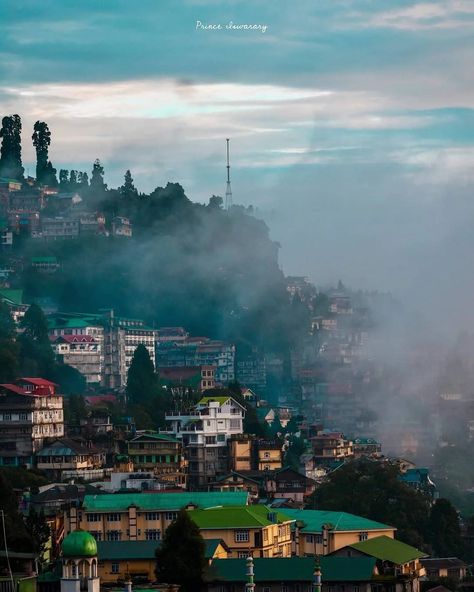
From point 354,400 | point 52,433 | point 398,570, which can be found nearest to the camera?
point 398,570

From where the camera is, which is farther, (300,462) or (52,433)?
(300,462)

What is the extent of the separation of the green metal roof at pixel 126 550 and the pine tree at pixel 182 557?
11.8 feet

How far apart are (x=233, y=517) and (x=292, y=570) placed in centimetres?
860

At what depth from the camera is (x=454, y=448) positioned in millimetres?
159250

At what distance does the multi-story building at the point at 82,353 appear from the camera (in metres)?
162

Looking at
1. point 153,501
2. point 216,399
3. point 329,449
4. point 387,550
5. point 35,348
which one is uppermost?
point 35,348

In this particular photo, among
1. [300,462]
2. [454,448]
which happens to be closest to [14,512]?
[300,462]

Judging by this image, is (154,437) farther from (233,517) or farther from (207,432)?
(233,517)

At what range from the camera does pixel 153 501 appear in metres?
85.8

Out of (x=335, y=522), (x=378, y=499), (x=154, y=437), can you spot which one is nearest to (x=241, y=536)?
(x=335, y=522)

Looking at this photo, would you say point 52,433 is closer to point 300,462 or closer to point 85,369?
point 300,462

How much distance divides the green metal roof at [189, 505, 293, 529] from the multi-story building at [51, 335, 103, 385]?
257 ft

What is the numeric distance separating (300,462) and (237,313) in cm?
7470

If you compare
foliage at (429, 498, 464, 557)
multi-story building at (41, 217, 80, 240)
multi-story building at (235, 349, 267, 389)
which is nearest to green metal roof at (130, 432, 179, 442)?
foliage at (429, 498, 464, 557)
